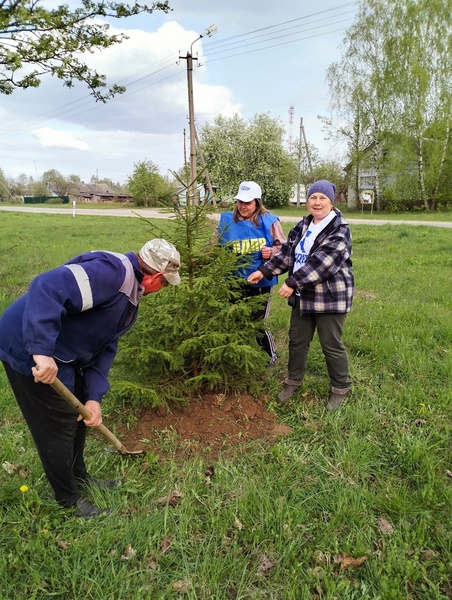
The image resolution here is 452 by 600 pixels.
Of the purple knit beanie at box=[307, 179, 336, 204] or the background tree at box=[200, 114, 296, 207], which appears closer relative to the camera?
the purple knit beanie at box=[307, 179, 336, 204]

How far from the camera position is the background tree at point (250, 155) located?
114 ft

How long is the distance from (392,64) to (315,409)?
30.2m

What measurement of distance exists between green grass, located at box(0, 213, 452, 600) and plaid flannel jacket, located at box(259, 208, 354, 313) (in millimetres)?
948

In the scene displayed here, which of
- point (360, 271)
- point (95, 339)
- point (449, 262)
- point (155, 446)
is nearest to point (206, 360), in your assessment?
point (155, 446)

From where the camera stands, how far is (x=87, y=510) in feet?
8.63

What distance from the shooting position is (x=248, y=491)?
107 inches

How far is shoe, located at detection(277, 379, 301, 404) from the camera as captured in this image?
381 cm

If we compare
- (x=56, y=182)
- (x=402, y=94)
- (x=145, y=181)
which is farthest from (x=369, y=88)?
(x=56, y=182)

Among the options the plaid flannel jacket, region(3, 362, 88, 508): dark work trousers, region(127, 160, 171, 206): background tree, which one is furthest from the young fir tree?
region(127, 160, 171, 206): background tree

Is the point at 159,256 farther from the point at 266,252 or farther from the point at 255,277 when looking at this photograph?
the point at 266,252

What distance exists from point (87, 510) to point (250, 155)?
35.6m

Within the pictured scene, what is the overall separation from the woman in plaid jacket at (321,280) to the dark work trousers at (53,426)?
1804mm

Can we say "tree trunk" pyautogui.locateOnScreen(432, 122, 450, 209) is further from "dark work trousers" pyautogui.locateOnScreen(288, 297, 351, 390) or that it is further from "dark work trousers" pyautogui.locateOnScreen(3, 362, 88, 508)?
"dark work trousers" pyautogui.locateOnScreen(3, 362, 88, 508)

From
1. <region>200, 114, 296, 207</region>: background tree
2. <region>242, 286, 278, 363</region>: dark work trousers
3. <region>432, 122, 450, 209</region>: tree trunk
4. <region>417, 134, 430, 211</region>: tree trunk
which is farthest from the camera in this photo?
<region>200, 114, 296, 207</region>: background tree
